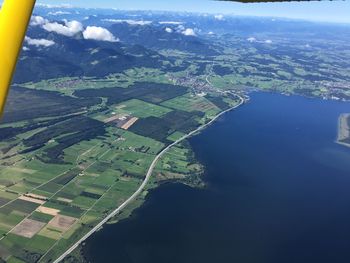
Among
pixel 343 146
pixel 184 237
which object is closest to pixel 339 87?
pixel 343 146

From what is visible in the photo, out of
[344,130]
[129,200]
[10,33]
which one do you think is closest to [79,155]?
[129,200]

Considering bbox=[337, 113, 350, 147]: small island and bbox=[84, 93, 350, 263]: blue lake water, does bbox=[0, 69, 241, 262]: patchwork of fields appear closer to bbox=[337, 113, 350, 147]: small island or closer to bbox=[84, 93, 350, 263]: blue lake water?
bbox=[84, 93, 350, 263]: blue lake water

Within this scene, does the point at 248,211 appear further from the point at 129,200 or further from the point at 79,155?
the point at 79,155

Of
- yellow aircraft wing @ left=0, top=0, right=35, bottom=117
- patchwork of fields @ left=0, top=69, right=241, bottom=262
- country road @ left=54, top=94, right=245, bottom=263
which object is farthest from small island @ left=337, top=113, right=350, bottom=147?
yellow aircraft wing @ left=0, top=0, right=35, bottom=117

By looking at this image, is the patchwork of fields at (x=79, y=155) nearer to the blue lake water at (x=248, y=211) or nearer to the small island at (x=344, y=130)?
the blue lake water at (x=248, y=211)

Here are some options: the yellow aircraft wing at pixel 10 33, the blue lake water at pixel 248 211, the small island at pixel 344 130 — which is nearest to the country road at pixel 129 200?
the blue lake water at pixel 248 211
